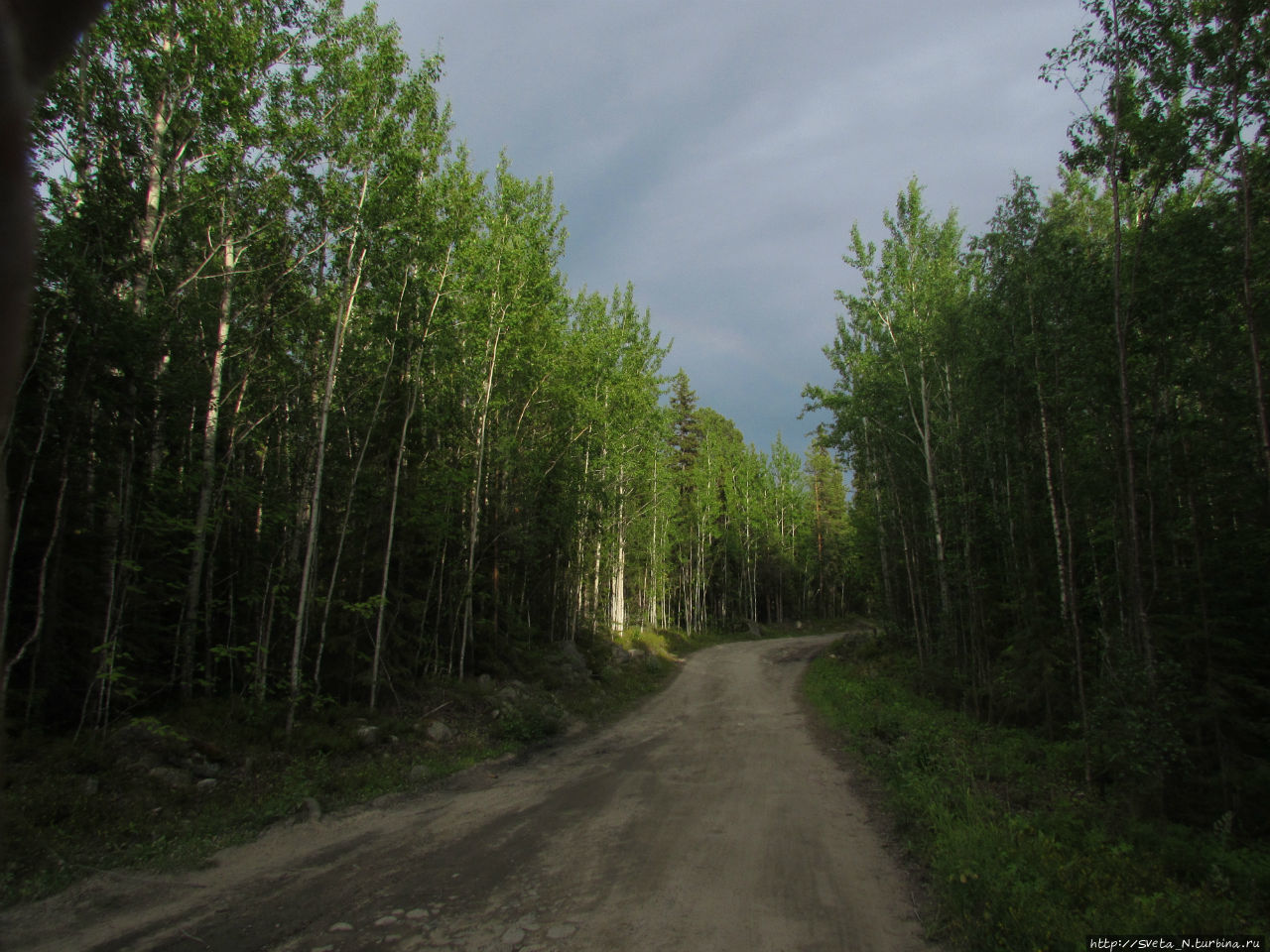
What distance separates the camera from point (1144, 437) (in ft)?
35.3

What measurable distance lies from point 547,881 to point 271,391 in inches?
440

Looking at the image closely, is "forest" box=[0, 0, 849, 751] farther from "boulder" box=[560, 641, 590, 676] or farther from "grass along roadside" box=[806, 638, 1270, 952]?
"grass along roadside" box=[806, 638, 1270, 952]

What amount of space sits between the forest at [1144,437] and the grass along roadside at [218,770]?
9320mm

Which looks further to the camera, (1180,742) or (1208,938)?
(1180,742)

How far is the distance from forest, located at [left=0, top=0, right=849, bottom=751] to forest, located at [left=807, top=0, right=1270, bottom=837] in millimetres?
10821

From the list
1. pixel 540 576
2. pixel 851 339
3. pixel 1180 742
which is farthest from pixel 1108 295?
pixel 540 576

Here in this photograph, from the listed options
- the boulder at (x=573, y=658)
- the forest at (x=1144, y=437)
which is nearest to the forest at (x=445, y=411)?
the forest at (x=1144, y=437)

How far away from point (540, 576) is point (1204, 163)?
1838 cm

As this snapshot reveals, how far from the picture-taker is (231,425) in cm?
1270

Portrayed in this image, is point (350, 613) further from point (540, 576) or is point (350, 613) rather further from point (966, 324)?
point (966, 324)

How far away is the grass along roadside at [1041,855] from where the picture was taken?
5020 millimetres

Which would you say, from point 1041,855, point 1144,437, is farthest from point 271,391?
point 1144,437

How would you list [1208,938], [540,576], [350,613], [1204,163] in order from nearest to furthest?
[1208,938], [1204,163], [350,613], [540,576]

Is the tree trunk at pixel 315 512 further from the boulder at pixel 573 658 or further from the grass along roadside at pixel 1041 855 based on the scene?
the grass along roadside at pixel 1041 855
